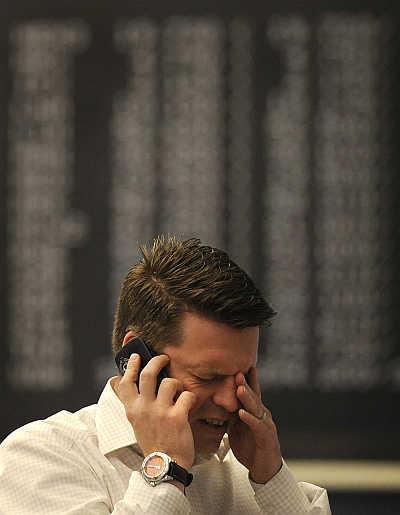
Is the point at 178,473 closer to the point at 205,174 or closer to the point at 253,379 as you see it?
the point at 253,379

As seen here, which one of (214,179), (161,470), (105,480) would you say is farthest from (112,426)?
(214,179)

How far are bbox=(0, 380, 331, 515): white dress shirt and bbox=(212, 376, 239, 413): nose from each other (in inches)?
6.3

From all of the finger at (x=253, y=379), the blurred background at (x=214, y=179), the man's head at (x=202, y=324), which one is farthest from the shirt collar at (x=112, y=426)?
the blurred background at (x=214, y=179)

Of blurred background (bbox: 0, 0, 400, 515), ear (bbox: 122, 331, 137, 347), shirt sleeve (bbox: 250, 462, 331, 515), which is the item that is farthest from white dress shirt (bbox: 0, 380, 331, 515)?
blurred background (bbox: 0, 0, 400, 515)

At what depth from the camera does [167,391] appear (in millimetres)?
1673

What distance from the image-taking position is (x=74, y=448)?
5.65 ft

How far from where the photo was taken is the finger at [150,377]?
168 cm

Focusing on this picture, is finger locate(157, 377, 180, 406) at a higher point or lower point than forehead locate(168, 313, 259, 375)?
lower

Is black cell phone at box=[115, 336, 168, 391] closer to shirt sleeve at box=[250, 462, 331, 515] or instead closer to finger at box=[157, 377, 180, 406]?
finger at box=[157, 377, 180, 406]

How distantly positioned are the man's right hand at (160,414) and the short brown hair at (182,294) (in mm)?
64

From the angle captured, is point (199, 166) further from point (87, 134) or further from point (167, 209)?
point (87, 134)

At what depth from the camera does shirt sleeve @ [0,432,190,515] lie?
1.56 meters

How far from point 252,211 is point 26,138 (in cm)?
66

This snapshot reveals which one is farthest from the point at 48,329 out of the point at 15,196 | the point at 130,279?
the point at 130,279
